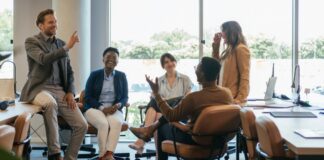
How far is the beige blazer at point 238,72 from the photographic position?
3.62m

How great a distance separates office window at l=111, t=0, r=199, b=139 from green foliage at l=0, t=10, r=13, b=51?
1429mm

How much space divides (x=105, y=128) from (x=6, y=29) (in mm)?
2506

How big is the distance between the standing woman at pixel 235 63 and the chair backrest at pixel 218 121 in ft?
2.25

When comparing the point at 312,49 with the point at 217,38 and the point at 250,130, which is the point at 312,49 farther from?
the point at 250,130

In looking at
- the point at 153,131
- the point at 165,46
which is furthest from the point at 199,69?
the point at 165,46

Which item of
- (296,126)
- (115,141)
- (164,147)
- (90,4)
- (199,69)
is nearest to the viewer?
(296,126)

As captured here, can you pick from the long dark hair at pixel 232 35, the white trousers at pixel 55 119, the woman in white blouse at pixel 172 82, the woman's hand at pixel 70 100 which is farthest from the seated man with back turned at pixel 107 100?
the long dark hair at pixel 232 35

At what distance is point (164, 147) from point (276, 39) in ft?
10.4

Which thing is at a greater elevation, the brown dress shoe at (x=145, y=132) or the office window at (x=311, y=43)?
the office window at (x=311, y=43)

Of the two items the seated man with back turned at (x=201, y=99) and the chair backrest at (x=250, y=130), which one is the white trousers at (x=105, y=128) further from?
the chair backrest at (x=250, y=130)

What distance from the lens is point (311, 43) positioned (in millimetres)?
5754

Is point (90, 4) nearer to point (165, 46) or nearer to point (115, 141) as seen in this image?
point (165, 46)

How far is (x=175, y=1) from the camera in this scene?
571 cm

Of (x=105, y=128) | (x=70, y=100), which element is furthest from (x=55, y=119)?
(x=105, y=128)
